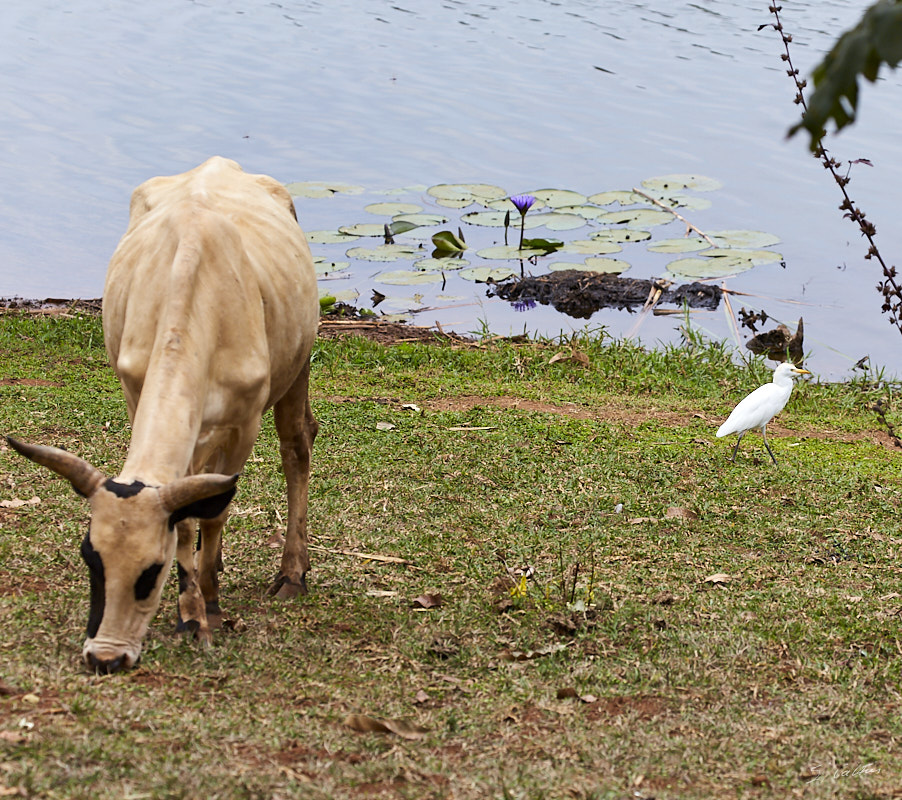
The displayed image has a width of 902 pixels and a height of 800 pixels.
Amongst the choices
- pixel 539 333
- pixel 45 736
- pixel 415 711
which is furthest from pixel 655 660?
pixel 539 333

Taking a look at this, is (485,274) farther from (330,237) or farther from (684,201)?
(684,201)

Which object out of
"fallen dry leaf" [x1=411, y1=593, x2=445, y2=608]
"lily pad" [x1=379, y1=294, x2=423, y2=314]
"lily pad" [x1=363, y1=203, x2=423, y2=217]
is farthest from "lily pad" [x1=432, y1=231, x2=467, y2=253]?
"fallen dry leaf" [x1=411, y1=593, x2=445, y2=608]

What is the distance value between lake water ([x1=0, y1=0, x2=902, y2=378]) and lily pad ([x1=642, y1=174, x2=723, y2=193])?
12.3 inches

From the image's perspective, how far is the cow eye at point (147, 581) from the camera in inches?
149

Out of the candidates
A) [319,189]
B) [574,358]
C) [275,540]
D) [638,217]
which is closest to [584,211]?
[638,217]

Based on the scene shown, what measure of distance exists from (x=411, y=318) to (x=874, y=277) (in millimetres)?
5216

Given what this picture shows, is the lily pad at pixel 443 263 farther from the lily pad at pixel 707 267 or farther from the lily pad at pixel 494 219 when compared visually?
the lily pad at pixel 707 267

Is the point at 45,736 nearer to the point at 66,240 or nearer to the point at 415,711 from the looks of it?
the point at 415,711

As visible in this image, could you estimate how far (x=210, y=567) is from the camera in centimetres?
464

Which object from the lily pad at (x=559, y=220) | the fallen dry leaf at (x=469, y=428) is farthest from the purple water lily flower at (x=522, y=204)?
the fallen dry leaf at (x=469, y=428)

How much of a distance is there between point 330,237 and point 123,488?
9.21m

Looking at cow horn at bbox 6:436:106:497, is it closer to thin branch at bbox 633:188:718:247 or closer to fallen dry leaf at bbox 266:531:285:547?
fallen dry leaf at bbox 266:531:285:547

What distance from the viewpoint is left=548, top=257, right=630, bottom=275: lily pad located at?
1212cm

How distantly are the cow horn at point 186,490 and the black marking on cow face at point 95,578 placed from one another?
0.89 feet
